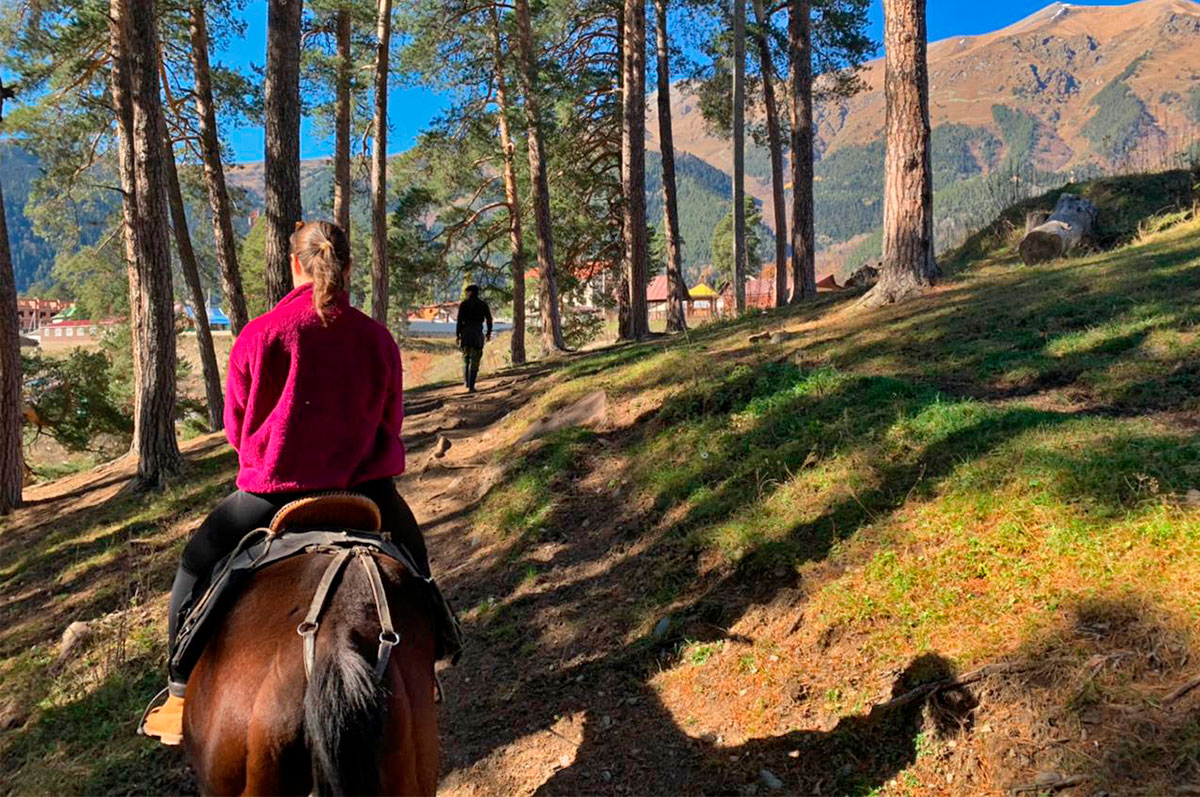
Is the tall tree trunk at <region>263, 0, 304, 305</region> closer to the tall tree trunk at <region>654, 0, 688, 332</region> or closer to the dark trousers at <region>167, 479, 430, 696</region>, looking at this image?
the dark trousers at <region>167, 479, 430, 696</region>

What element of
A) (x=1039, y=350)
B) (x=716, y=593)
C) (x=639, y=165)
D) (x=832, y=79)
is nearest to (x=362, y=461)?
(x=716, y=593)

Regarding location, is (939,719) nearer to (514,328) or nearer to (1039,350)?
(1039,350)

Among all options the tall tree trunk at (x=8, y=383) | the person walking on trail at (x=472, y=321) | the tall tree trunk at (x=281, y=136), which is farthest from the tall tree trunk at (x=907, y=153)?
the tall tree trunk at (x=8, y=383)

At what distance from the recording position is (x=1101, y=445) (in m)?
4.39

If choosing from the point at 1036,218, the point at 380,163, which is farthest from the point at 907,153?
the point at 380,163

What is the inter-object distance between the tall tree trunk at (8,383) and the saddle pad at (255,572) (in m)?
13.0

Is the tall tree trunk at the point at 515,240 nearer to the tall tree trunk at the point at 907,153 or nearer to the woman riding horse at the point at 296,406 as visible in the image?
the tall tree trunk at the point at 907,153

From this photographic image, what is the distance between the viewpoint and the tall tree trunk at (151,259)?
418 inches

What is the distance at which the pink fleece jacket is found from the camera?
9.60 ft

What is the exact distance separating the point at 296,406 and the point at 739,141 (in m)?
17.9

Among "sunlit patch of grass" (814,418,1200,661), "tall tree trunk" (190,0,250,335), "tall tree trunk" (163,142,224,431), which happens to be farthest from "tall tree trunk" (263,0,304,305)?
"tall tree trunk" (163,142,224,431)

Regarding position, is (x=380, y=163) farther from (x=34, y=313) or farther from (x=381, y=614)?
(x=34, y=313)

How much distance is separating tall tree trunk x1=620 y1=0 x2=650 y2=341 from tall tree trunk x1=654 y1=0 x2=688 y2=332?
1798 millimetres

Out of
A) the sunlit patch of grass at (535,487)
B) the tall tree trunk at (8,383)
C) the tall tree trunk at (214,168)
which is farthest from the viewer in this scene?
the tall tree trunk at (214,168)
